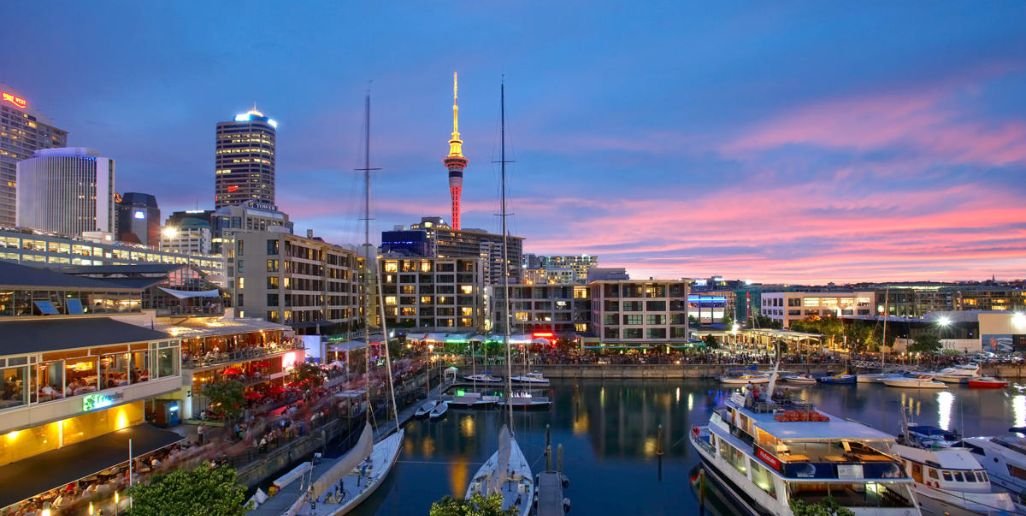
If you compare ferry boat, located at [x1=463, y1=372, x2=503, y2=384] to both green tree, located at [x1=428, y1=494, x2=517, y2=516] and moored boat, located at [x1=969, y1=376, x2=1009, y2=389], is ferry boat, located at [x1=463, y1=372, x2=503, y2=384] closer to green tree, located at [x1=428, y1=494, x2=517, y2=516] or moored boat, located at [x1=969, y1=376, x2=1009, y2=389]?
green tree, located at [x1=428, y1=494, x2=517, y2=516]

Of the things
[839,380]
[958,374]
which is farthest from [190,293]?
[958,374]

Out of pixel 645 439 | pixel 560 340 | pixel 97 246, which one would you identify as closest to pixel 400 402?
pixel 645 439

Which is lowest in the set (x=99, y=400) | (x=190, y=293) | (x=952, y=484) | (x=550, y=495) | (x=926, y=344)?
(x=550, y=495)

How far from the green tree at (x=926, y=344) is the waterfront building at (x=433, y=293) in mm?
66960

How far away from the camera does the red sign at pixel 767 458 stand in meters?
28.6

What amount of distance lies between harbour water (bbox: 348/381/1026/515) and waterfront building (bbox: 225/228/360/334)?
2637 centimetres

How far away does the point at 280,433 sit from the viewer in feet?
131

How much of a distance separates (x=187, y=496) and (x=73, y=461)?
33.8 feet

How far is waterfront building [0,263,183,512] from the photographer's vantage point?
23.7 metres

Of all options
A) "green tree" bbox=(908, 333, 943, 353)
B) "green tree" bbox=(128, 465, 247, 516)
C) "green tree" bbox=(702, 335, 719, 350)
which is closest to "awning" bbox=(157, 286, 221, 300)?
"green tree" bbox=(128, 465, 247, 516)

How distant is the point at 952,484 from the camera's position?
31.2m

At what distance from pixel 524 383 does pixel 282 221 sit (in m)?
116

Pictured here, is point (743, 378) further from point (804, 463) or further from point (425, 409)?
point (804, 463)

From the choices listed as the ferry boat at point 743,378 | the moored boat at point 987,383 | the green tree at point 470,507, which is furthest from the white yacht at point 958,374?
the green tree at point 470,507
